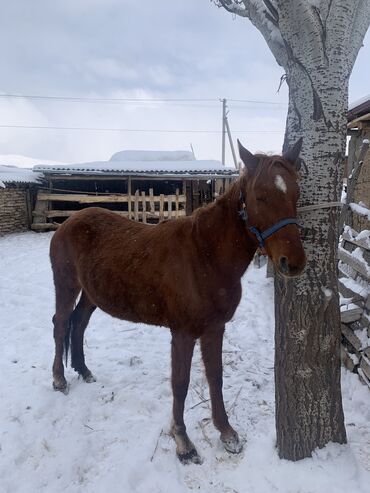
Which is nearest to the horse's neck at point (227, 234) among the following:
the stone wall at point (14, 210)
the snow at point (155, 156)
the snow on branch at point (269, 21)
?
the snow on branch at point (269, 21)

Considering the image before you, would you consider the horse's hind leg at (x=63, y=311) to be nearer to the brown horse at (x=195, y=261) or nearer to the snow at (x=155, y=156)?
the brown horse at (x=195, y=261)

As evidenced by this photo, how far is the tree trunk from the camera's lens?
7.48 ft

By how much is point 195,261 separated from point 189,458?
1.48 meters

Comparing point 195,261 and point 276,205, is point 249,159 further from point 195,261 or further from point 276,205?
point 195,261

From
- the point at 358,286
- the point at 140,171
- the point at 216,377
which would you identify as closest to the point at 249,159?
the point at 216,377

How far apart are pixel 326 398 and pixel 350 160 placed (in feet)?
18.5

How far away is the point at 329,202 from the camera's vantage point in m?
2.28

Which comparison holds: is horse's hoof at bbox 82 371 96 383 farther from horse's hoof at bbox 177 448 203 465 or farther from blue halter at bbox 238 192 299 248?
blue halter at bbox 238 192 299 248

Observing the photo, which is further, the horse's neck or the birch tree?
the horse's neck

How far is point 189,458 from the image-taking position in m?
2.67

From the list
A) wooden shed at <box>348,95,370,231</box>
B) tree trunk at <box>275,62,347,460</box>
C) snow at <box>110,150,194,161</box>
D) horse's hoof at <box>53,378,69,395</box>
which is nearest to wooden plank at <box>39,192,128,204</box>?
snow at <box>110,150,194,161</box>

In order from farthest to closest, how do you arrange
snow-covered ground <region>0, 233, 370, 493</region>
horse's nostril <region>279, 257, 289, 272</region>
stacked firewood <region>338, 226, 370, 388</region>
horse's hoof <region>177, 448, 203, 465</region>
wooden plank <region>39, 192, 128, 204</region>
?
1. wooden plank <region>39, 192, 128, 204</region>
2. stacked firewood <region>338, 226, 370, 388</region>
3. horse's hoof <region>177, 448, 203, 465</region>
4. snow-covered ground <region>0, 233, 370, 493</region>
5. horse's nostril <region>279, 257, 289, 272</region>

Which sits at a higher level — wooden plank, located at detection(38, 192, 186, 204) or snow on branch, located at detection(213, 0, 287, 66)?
snow on branch, located at detection(213, 0, 287, 66)

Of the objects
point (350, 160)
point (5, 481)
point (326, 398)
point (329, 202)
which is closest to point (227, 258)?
point (329, 202)
